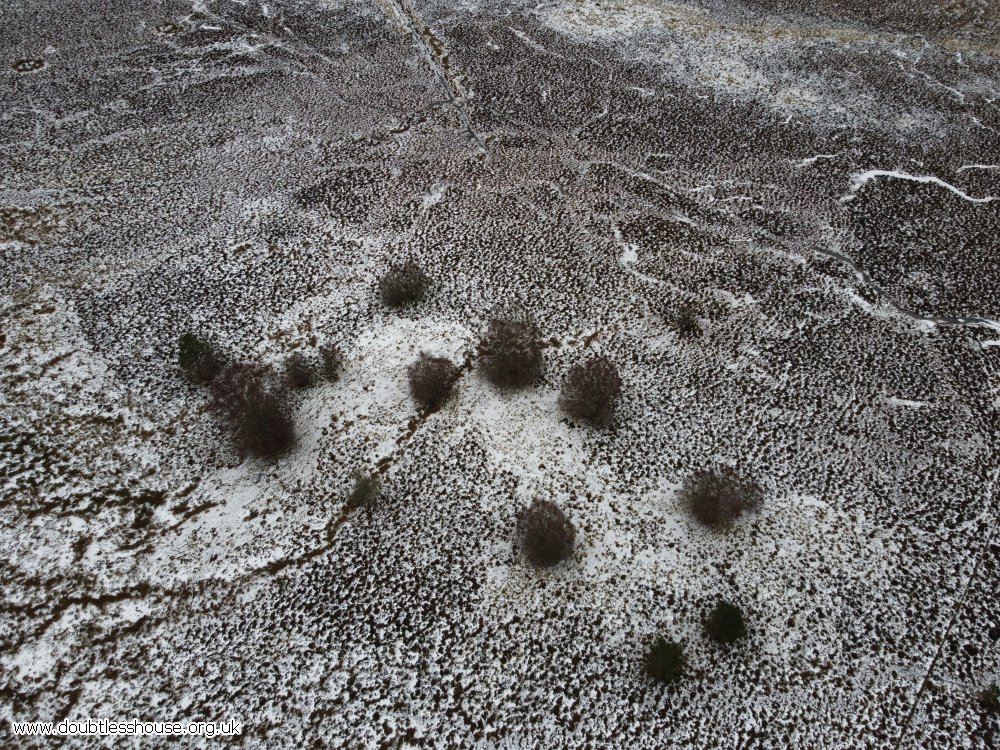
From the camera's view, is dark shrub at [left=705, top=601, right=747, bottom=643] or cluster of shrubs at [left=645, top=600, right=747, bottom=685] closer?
cluster of shrubs at [left=645, top=600, right=747, bottom=685]

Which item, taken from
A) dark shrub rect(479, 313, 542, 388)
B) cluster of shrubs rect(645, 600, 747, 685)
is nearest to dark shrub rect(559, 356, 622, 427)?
dark shrub rect(479, 313, 542, 388)

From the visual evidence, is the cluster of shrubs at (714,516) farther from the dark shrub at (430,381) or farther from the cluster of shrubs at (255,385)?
the cluster of shrubs at (255,385)

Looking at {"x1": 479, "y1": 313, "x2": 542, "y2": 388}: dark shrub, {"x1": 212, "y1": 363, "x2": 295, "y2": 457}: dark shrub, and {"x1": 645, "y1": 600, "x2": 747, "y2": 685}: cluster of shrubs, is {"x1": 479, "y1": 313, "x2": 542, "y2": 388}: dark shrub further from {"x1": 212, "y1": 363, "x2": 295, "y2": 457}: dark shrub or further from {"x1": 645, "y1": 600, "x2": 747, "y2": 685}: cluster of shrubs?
{"x1": 645, "y1": 600, "x2": 747, "y2": 685}: cluster of shrubs

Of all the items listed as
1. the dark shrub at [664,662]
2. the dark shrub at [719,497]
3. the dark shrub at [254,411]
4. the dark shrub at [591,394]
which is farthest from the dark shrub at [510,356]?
the dark shrub at [664,662]

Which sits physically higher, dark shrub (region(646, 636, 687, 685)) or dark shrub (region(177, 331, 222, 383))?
dark shrub (region(177, 331, 222, 383))

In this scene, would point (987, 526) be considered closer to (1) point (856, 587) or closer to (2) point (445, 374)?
(1) point (856, 587)

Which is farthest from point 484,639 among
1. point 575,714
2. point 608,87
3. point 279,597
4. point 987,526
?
point 608,87

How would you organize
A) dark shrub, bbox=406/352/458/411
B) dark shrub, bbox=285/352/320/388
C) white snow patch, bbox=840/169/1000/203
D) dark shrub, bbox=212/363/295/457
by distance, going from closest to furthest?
dark shrub, bbox=212/363/295/457, dark shrub, bbox=406/352/458/411, dark shrub, bbox=285/352/320/388, white snow patch, bbox=840/169/1000/203

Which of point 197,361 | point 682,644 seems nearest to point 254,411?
point 197,361
